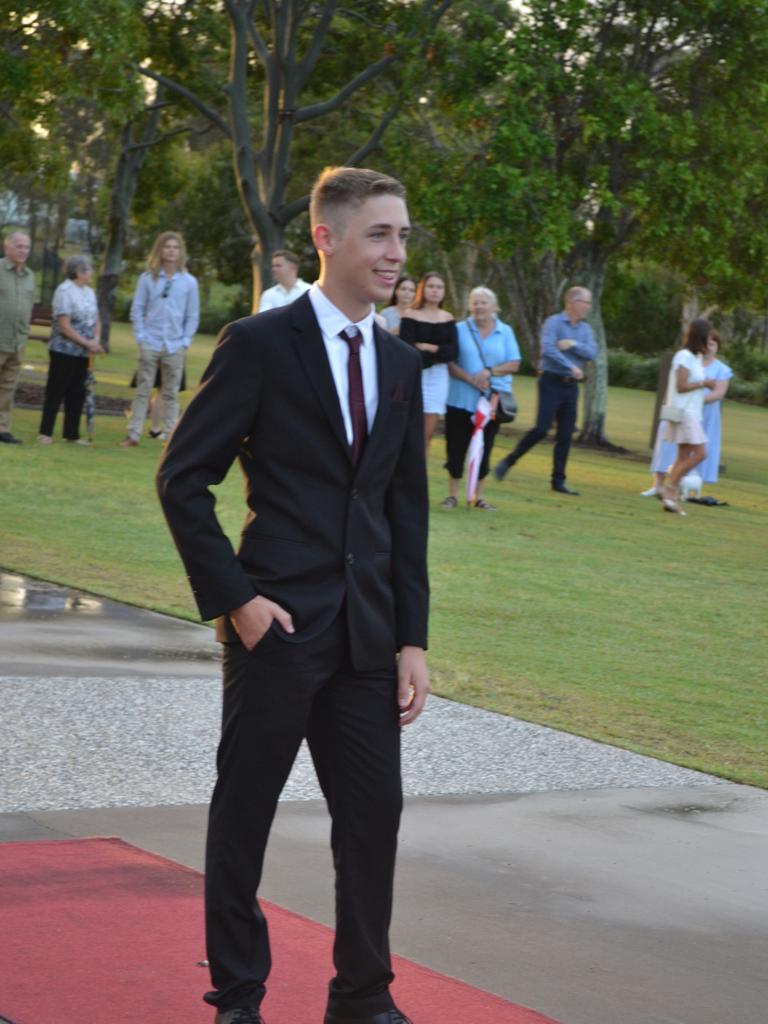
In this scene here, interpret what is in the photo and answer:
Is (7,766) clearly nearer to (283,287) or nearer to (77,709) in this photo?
(77,709)

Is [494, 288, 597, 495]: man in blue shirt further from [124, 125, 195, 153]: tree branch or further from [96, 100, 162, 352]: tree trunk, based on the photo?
[96, 100, 162, 352]: tree trunk

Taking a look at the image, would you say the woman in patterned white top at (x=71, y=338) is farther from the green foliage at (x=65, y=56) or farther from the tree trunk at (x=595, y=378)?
the tree trunk at (x=595, y=378)

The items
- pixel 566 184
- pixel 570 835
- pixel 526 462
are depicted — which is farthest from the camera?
pixel 566 184

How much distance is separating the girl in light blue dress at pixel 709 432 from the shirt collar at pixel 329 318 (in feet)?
49.4

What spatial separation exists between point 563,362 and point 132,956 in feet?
45.8

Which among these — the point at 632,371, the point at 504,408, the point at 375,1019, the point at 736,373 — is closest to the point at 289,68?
the point at 504,408

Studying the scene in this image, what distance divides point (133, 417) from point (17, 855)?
1400cm

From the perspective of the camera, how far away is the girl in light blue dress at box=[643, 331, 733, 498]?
1898 cm

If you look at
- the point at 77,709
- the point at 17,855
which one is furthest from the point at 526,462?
the point at 17,855

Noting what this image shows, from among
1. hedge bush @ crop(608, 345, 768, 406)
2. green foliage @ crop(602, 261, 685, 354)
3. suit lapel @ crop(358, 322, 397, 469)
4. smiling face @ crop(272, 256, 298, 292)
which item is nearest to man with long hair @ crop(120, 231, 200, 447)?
smiling face @ crop(272, 256, 298, 292)

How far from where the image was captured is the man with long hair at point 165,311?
17781mm

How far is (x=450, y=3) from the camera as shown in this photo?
26422mm

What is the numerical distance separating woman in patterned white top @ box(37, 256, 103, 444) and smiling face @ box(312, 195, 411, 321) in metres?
13.7

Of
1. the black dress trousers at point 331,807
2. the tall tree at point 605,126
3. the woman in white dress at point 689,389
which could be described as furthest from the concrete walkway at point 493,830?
the tall tree at point 605,126
